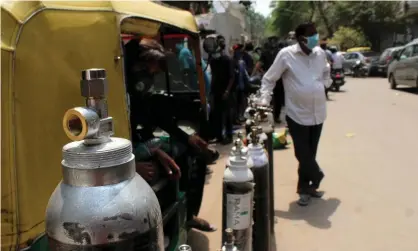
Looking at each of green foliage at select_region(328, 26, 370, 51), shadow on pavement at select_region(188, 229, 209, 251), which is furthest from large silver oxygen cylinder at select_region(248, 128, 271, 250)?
green foliage at select_region(328, 26, 370, 51)

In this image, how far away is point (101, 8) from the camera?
2.26m

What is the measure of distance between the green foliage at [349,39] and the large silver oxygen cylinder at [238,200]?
1444 inches

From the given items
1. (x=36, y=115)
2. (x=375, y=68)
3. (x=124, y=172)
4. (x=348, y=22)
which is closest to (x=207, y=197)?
(x=36, y=115)

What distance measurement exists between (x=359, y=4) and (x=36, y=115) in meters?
39.0

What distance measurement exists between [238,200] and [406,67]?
51.0ft

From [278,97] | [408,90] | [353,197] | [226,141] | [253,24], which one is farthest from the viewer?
[253,24]

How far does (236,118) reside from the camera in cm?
1016

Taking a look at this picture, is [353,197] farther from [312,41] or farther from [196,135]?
[196,135]

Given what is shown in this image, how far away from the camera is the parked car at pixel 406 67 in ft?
50.2

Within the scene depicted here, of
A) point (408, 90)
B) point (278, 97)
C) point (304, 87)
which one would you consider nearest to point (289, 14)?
point (408, 90)

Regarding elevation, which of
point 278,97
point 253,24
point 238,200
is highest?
point 253,24

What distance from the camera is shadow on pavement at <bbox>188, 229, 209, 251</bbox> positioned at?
3971 millimetres

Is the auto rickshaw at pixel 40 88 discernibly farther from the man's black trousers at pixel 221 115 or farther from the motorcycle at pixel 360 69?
the motorcycle at pixel 360 69

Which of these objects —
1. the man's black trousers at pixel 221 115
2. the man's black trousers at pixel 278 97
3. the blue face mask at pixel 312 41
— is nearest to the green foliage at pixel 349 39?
the man's black trousers at pixel 278 97
